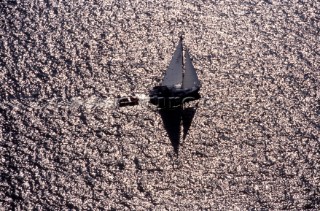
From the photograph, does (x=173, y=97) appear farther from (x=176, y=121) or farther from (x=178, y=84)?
(x=176, y=121)

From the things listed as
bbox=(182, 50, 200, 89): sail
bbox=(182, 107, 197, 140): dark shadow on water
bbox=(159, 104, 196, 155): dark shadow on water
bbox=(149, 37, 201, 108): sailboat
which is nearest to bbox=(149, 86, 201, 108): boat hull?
bbox=(149, 37, 201, 108): sailboat

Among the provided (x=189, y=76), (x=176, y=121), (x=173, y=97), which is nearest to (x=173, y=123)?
(x=176, y=121)

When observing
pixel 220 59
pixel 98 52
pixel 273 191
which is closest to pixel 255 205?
pixel 273 191

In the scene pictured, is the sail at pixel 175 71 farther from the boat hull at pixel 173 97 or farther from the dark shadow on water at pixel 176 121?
the dark shadow on water at pixel 176 121

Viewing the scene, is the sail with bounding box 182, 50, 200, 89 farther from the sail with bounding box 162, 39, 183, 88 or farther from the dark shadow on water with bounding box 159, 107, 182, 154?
the dark shadow on water with bounding box 159, 107, 182, 154

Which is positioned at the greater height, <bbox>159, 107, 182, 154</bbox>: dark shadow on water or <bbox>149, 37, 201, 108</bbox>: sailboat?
<bbox>149, 37, 201, 108</bbox>: sailboat

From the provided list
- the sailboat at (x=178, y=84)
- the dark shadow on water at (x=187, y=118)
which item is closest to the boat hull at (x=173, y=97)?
the sailboat at (x=178, y=84)
